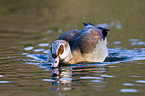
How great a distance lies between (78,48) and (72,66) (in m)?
0.87

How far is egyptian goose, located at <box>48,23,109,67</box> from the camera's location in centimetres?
1188

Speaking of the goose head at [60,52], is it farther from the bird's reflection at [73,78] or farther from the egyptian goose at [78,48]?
the bird's reflection at [73,78]

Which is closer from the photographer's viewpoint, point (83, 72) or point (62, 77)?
point (62, 77)

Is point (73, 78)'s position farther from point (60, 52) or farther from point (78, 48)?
point (78, 48)

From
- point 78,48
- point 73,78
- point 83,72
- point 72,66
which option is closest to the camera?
point 73,78

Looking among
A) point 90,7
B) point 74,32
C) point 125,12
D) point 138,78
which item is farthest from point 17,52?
point 90,7

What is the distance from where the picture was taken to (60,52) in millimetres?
11867

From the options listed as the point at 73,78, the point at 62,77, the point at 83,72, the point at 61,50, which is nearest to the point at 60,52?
the point at 61,50

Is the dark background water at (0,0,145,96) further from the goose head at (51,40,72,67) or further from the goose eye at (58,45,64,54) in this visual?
the goose eye at (58,45,64,54)

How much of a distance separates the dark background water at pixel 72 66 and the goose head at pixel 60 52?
294 mm

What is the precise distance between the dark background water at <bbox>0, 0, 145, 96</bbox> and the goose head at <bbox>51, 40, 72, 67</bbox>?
0.29m

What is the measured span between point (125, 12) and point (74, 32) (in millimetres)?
14691

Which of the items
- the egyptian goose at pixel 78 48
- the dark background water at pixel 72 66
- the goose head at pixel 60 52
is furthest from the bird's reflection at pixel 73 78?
the egyptian goose at pixel 78 48

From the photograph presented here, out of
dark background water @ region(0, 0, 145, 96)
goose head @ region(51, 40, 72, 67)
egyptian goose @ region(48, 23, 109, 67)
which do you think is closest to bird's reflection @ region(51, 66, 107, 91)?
dark background water @ region(0, 0, 145, 96)
